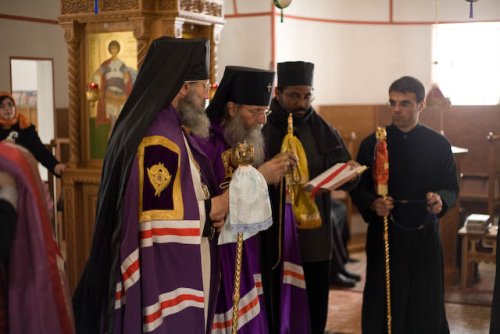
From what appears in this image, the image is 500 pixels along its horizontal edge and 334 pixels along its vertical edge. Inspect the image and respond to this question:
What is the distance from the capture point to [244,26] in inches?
359

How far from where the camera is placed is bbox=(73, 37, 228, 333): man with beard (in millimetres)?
3037

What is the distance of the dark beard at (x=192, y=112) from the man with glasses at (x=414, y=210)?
4.60 feet

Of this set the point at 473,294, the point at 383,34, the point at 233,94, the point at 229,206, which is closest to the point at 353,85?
the point at 383,34

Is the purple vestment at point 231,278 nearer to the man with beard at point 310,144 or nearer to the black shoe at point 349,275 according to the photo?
the man with beard at point 310,144

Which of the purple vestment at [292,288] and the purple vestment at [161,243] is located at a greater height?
the purple vestment at [161,243]

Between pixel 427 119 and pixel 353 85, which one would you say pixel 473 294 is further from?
pixel 353 85

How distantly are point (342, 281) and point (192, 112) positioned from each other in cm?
397

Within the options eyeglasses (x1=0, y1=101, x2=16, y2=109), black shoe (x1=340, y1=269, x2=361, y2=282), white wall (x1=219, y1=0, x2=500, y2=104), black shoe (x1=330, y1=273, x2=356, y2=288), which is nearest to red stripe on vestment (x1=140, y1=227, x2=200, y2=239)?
eyeglasses (x1=0, y1=101, x2=16, y2=109)

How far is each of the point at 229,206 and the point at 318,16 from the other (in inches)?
271

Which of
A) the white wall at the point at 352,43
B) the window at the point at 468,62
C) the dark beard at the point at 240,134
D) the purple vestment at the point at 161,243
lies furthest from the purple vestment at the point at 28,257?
the window at the point at 468,62

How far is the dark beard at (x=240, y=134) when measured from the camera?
3814mm

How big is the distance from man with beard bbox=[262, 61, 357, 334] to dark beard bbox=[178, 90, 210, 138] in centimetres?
115

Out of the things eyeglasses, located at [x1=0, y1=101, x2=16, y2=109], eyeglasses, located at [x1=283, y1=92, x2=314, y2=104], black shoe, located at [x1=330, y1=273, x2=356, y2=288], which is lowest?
black shoe, located at [x1=330, y1=273, x2=356, y2=288]

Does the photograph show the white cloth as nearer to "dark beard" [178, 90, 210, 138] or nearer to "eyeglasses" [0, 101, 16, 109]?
"dark beard" [178, 90, 210, 138]
